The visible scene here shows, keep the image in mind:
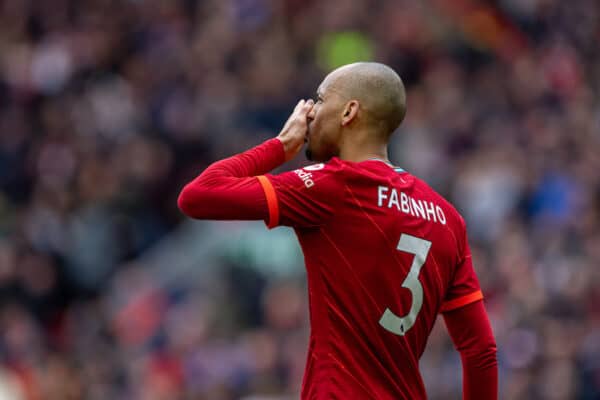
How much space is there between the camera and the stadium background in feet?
33.1

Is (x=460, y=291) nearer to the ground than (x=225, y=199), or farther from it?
nearer to the ground

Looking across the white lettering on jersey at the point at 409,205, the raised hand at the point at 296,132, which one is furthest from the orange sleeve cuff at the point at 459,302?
the raised hand at the point at 296,132

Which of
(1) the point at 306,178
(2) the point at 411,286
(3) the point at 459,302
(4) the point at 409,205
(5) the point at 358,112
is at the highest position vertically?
(5) the point at 358,112

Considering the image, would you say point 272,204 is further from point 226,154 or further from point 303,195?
point 226,154

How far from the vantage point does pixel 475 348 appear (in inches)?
196

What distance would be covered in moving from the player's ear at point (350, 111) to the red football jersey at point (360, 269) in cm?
19

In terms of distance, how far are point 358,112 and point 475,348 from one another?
41.3 inches

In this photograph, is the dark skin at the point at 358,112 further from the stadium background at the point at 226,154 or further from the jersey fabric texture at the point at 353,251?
the stadium background at the point at 226,154

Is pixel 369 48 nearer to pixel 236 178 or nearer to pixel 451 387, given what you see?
pixel 451 387

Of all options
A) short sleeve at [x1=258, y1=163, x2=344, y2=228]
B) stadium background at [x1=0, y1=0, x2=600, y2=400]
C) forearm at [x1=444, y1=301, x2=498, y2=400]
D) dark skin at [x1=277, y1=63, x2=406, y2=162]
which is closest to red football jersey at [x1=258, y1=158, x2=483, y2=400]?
short sleeve at [x1=258, y1=163, x2=344, y2=228]

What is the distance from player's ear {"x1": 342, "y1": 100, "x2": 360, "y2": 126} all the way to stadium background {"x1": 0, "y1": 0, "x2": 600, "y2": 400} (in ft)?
15.8

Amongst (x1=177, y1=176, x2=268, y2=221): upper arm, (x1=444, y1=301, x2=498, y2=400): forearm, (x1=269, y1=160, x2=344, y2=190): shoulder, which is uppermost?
(x1=269, y1=160, x2=344, y2=190): shoulder

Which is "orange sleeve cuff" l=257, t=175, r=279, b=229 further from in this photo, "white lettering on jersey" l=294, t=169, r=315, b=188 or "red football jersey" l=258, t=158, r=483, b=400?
"white lettering on jersey" l=294, t=169, r=315, b=188

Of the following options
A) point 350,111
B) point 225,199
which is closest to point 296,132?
point 350,111
